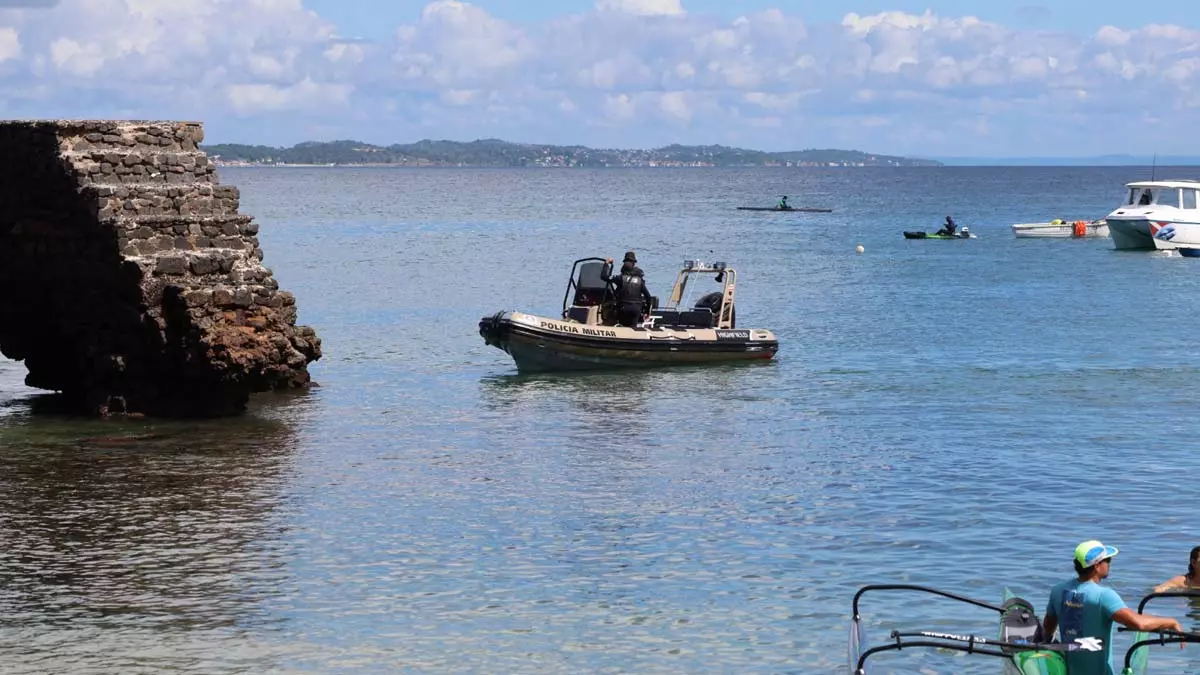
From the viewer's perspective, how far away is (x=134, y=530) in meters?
16.8

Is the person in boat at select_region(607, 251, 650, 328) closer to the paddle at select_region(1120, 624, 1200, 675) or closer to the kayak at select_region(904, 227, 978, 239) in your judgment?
the paddle at select_region(1120, 624, 1200, 675)

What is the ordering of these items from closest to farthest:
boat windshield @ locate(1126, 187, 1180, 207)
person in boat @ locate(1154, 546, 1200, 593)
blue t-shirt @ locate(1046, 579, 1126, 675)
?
blue t-shirt @ locate(1046, 579, 1126, 675)
person in boat @ locate(1154, 546, 1200, 593)
boat windshield @ locate(1126, 187, 1180, 207)

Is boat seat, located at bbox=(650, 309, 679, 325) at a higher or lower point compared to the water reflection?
higher

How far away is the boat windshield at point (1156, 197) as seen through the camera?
2400 inches

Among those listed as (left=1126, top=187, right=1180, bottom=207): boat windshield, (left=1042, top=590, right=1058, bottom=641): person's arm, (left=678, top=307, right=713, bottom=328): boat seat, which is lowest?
(left=1042, top=590, right=1058, bottom=641): person's arm

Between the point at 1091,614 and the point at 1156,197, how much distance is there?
5450 centimetres

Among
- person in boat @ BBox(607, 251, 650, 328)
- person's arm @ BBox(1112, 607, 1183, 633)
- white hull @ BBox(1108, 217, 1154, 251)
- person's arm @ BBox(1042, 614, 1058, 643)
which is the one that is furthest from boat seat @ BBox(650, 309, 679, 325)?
white hull @ BBox(1108, 217, 1154, 251)

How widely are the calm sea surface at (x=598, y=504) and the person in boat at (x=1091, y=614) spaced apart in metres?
1.82

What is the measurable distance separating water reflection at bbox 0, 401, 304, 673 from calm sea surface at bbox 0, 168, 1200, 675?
0.16 feet

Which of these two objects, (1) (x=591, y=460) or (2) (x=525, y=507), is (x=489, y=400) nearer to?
(1) (x=591, y=460)

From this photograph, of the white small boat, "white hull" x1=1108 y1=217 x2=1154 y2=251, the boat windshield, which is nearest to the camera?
the boat windshield

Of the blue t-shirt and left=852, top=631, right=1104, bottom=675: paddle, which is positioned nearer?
left=852, top=631, right=1104, bottom=675: paddle

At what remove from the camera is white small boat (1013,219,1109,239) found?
73.2m

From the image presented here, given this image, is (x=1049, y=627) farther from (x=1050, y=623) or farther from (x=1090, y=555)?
(x=1090, y=555)
